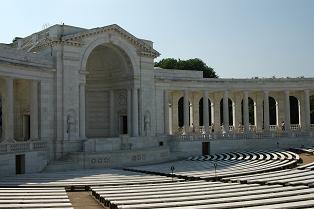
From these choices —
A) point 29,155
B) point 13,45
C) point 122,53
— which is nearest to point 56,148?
point 29,155

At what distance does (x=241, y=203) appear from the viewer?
20000 millimetres

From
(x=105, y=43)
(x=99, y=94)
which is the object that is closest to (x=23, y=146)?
(x=105, y=43)

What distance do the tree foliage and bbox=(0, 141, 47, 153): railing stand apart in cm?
6441

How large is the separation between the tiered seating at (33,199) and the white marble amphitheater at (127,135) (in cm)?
5

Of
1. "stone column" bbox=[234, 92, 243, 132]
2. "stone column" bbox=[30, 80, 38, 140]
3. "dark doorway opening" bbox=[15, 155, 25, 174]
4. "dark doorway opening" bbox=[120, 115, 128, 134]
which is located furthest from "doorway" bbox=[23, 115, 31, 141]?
"stone column" bbox=[234, 92, 243, 132]

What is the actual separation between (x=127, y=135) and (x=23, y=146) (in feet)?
47.7

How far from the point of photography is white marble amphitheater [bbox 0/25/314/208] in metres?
24.8

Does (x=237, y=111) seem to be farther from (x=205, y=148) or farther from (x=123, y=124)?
(x=123, y=124)

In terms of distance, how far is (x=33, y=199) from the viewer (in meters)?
22.2

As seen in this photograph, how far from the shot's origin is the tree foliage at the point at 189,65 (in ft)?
348

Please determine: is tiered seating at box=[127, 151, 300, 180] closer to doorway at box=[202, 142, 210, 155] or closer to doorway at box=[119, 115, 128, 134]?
doorway at box=[202, 142, 210, 155]

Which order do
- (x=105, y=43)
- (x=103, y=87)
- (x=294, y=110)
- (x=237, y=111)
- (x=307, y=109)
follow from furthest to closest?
(x=294, y=110), (x=237, y=111), (x=307, y=109), (x=103, y=87), (x=105, y=43)

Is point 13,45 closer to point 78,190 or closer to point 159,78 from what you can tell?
point 159,78

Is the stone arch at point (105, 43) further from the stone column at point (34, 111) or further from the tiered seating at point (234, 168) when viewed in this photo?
the tiered seating at point (234, 168)
